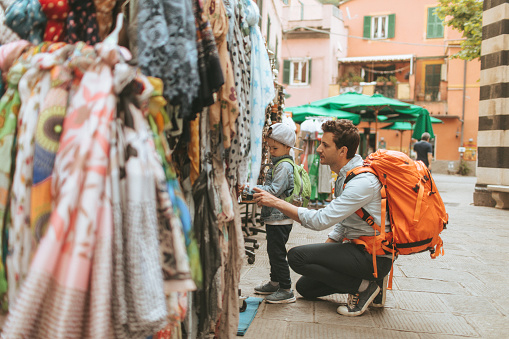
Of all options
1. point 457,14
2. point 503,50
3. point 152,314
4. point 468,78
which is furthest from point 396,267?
point 468,78

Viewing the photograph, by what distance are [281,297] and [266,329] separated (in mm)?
567

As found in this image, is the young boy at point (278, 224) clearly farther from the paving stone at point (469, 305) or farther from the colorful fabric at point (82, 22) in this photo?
the colorful fabric at point (82, 22)

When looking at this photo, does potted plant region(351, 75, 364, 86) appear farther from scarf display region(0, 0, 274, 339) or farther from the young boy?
scarf display region(0, 0, 274, 339)

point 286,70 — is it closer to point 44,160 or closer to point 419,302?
point 419,302

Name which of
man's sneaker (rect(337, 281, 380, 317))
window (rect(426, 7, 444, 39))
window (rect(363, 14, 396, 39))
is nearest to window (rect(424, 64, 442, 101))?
window (rect(426, 7, 444, 39))

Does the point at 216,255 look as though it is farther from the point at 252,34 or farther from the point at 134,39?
the point at 252,34

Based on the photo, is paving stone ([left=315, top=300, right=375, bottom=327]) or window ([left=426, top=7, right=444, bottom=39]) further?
window ([left=426, top=7, right=444, bottom=39])

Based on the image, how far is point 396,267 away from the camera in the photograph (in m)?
→ 4.88

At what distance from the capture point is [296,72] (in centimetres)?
2741

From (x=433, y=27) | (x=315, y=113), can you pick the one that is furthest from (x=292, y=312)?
(x=433, y=27)

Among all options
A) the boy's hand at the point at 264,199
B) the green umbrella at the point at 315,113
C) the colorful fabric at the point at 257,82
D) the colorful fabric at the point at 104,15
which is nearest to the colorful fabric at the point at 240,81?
the colorful fabric at the point at 257,82

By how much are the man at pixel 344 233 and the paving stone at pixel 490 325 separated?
0.70 metres

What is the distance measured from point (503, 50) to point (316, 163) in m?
4.75

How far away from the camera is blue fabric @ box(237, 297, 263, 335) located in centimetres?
306
